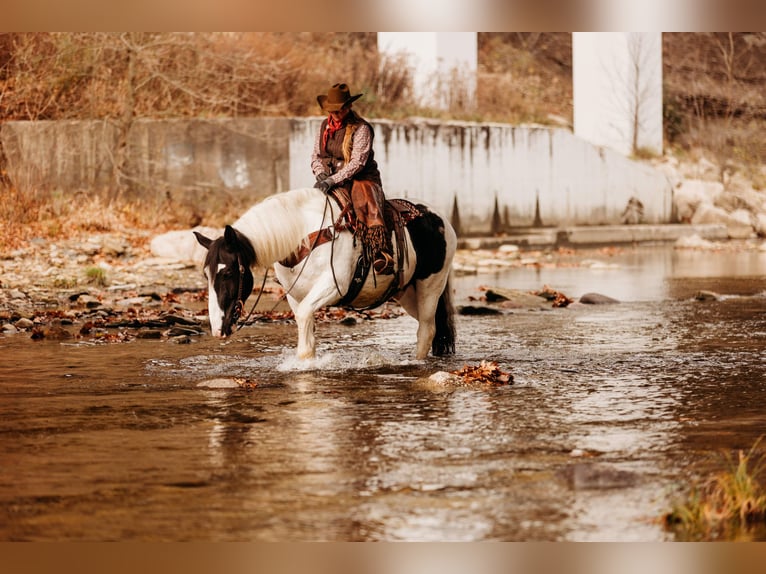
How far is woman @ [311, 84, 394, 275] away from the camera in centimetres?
885

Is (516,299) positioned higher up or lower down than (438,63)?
lower down

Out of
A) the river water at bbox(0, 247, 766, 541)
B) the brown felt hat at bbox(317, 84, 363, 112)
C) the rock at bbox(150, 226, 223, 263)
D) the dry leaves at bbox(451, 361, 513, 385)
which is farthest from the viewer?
the rock at bbox(150, 226, 223, 263)

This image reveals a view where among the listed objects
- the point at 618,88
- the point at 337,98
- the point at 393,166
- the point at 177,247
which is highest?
the point at 618,88

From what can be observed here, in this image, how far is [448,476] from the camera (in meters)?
5.69

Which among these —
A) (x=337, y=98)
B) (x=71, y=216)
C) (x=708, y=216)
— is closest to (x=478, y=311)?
(x=337, y=98)

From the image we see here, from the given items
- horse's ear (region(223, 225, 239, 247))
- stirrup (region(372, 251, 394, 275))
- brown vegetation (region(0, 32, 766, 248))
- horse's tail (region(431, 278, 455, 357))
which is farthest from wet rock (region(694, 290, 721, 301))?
brown vegetation (region(0, 32, 766, 248))

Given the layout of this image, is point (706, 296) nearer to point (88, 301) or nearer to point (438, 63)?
point (88, 301)

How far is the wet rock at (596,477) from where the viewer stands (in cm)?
550

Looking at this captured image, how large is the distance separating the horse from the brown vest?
282 mm

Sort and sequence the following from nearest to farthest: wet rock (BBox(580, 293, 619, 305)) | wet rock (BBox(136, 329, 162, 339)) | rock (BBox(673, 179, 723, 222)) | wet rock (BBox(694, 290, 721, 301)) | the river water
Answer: the river water → wet rock (BBox(136, 329, 162, 339)) → wet rock (BBox(580, 293, 619, 305)) → wet rock (BBox(694, 290, 721, 301)) → rock (BBox(673, 179, 723, 222))

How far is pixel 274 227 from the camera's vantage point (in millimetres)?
8555

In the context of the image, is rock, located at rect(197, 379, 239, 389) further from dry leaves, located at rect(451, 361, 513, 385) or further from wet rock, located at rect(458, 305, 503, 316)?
wet rock, located at rect(458, 305, 503, 316)

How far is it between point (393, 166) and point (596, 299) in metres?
8.31

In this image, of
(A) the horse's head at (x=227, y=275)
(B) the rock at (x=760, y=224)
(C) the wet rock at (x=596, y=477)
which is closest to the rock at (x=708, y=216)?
(B) the rock at (x=760, y=224)
